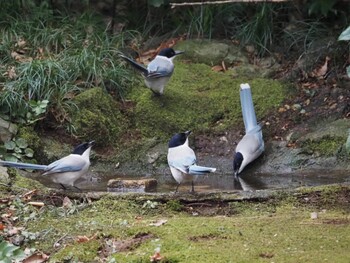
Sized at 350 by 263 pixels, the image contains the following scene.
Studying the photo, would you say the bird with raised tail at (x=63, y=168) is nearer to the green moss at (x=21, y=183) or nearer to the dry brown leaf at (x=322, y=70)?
the green moss at (x=21, y=183)

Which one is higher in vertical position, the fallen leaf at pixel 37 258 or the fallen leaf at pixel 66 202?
the fallen leaf at pixel 37 258

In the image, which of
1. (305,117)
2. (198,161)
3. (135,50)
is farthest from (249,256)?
(135,50)

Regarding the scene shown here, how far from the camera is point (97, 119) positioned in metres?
8.22

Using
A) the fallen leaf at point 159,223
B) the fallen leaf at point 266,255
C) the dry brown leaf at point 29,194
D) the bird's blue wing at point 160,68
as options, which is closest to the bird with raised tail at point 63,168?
the dry brown leaf at point 29,194

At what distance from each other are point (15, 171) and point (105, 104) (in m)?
1.82

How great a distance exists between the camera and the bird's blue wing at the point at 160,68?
828 centimetres

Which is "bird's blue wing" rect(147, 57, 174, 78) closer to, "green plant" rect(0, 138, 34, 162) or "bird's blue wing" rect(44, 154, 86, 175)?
"green plant" rect(0, 138, 34, 162)

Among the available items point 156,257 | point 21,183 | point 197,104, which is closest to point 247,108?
point 197,104

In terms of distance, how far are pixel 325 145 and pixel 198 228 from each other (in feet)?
9.92

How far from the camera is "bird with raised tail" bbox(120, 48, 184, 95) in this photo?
326 inches

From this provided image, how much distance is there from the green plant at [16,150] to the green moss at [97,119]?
0.61 meters

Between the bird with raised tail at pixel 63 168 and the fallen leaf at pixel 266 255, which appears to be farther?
the bird with raised tail at pixel 63 168

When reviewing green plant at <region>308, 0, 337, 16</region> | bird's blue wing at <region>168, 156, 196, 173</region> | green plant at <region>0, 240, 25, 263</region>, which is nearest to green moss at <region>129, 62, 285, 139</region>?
green plant at <region>308, 0, 337, 16</region>

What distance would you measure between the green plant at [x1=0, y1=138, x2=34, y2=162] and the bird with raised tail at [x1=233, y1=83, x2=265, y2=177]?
6.12 ft
